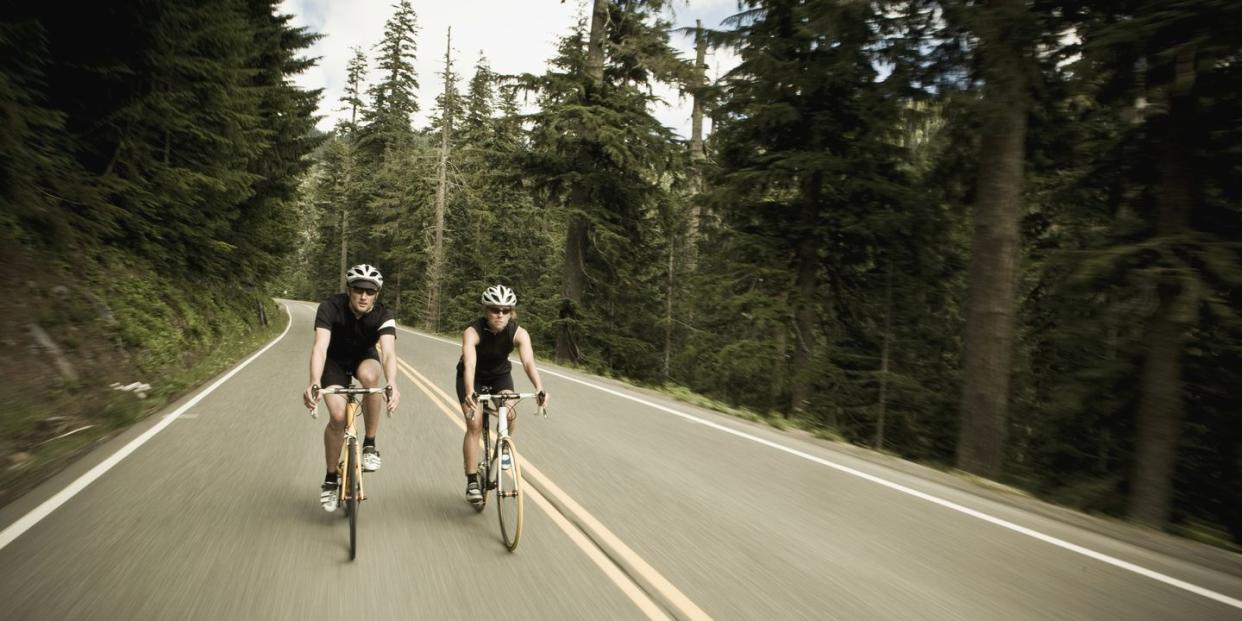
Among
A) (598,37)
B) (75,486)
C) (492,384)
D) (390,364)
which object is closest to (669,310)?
(598,37)

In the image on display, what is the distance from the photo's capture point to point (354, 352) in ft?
16.3

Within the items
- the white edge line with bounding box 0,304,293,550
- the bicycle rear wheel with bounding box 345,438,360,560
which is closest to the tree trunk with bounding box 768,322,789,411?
the bicycle rear wheel with bounding box 345,438,360,560

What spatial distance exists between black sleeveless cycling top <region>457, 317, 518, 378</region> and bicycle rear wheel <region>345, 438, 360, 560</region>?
1025 mm

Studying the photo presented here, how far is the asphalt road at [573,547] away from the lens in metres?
3.53

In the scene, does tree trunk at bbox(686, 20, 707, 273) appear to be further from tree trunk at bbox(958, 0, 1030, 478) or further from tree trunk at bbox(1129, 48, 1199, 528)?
tree trunk at bbox(1129, 48, 1199, 528)

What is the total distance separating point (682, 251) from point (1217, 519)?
55.6ft

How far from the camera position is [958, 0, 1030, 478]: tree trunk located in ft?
27.1

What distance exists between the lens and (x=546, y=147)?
18.8 metres

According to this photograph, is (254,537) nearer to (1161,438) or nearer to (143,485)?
(143,485)

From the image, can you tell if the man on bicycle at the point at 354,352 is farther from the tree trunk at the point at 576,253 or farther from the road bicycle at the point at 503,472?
the tree trunk at the point at 576,253

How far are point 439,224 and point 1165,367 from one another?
102 ft

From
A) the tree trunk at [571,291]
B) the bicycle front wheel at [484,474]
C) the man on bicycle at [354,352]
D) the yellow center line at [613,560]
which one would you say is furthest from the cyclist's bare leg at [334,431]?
the tree trunk at [571,291]

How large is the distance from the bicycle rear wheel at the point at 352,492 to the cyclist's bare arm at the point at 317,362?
0.45 m

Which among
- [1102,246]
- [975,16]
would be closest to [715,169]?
[975,16]
